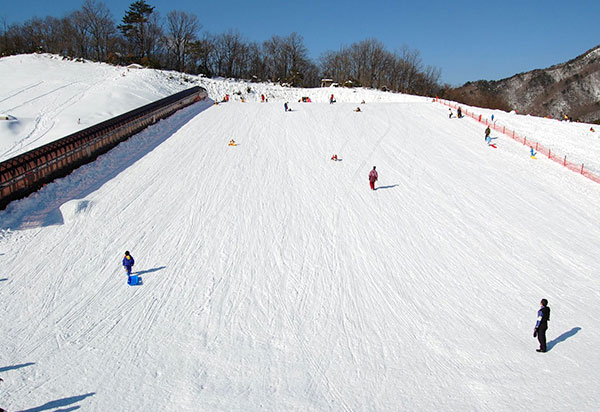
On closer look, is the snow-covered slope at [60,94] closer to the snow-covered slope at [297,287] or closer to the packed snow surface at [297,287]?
the packed snow surface at [297,287]

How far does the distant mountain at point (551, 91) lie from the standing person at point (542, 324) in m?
86.4

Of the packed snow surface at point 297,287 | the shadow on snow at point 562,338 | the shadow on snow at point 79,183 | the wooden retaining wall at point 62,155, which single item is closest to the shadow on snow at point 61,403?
the packed snow surface at point 297,287

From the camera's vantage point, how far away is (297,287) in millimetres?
11758

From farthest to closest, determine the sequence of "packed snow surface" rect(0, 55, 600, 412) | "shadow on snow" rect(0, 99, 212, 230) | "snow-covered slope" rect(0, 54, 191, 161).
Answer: "snow-covered slope" rect(0, 54, 191, 161) → "shadow on snow" rect(0, 99, 212, 230) → "packed snow surface" rect(0, 55, 600, 412)

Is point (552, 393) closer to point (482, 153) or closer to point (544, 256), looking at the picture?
point (544, 256)

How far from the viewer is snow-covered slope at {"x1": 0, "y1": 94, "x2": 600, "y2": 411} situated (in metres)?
7.97

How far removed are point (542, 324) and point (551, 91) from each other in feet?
397

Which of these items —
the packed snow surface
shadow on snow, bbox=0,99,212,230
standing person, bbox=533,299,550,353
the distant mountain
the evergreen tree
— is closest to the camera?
the packed snow surface

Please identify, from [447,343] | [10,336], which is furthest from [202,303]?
[447,343]

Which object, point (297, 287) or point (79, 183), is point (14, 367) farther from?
point (79, 183)

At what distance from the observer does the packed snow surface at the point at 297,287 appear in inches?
313

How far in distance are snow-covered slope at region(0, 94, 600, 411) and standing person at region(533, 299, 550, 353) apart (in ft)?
1.09

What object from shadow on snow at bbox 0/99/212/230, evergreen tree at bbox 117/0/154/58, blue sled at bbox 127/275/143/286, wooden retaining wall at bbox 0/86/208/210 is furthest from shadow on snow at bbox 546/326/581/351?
evergreen tree at bbox 117/0/154/58

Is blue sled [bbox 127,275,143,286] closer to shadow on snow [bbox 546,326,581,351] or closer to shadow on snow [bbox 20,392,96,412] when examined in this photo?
shadow on snow [bbox 20,392,96,412]
